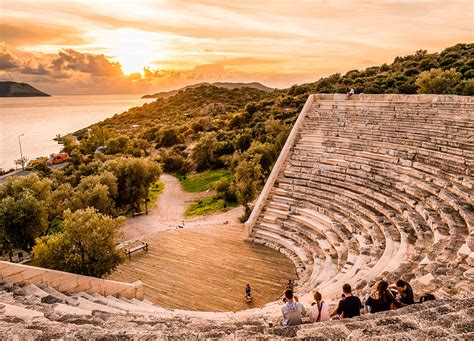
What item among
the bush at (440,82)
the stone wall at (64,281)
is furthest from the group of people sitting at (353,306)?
the bush at (440,82)

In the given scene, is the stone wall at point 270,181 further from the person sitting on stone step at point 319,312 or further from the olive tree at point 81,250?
the person sitting on stone step at point 319,312

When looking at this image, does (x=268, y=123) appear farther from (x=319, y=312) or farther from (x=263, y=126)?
(x=319, y=312)

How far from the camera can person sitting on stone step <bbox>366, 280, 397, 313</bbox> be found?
579cm

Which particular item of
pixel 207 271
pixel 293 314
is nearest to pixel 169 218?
pixel 207 271

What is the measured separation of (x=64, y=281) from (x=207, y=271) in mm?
5114

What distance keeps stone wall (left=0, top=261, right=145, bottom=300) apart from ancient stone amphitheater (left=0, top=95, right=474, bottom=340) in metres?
0.03

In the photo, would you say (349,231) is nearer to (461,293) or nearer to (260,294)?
(260,294)

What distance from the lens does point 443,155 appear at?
1412 centimetres

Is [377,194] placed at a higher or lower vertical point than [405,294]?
lower

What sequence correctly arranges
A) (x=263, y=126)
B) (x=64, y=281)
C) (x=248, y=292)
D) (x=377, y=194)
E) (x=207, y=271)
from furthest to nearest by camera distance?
1. (x=263, y=126)
2. (x=377, y=194)
3. (x=207, y=271)
4. (x=248, y=292)
5. (x=64, y=281)

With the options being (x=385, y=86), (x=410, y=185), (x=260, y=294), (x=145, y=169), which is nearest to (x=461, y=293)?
(x=260, y=294)

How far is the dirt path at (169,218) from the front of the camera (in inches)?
776

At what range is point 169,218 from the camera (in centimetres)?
2373

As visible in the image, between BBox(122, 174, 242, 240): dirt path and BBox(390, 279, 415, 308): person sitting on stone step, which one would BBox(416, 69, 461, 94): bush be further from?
BBox(390, 279, 415, 308): person sitting on stone step
